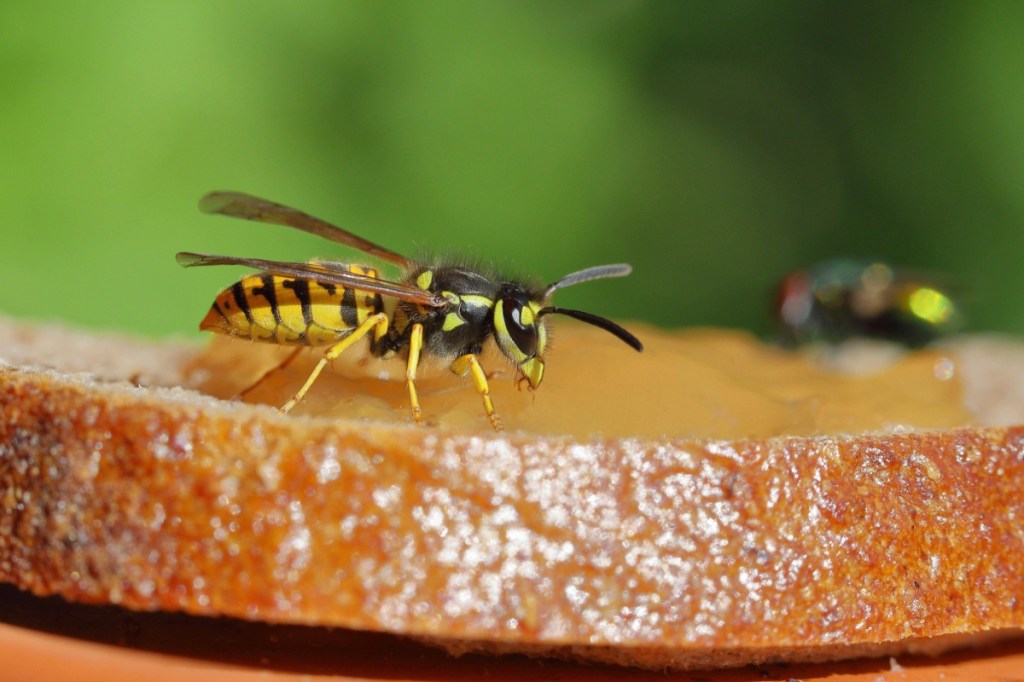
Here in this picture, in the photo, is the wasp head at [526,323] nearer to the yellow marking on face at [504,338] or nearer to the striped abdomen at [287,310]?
the yellow marking on face at [504,338]

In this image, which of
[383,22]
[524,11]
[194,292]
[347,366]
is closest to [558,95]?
[524,11]

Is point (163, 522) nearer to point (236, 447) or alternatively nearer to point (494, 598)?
point (236, 447)

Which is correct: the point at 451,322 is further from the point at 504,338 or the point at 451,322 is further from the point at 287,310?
the point at 287,310

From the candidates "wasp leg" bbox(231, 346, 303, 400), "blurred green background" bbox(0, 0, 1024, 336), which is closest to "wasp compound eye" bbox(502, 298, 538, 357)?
"wasp leg" bbox(231, 346, 303, 400)

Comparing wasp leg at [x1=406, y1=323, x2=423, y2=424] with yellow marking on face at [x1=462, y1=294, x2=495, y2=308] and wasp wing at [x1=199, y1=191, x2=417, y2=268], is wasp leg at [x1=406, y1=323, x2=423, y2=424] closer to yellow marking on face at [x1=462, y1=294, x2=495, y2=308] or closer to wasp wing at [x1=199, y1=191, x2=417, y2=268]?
yellow marking on face at [x1=462, y1=294, x2=495, y2=308]

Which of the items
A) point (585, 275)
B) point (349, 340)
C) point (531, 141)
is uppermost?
point (531, 141)

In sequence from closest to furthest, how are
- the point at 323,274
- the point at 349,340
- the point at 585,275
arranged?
the point at 323,274
the point at 349,340
the point at 585,275

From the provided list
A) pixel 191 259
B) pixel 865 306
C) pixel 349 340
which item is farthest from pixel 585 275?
pixel 865 306

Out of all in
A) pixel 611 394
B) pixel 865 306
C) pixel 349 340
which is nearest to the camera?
pixel 611 394
